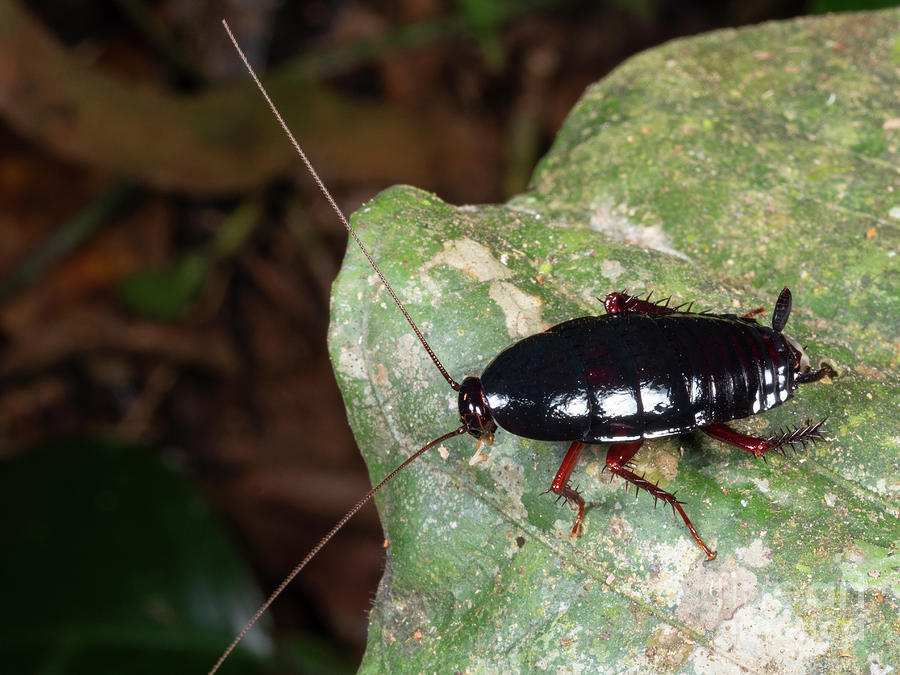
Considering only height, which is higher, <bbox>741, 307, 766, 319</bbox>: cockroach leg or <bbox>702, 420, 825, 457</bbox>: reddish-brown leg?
<bbox>741, 307, 766, 319</bbox>: cockroach leg

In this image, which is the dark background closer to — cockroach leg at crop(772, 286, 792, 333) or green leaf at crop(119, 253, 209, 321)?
green leaf at crop(119, 253, 209, 321)

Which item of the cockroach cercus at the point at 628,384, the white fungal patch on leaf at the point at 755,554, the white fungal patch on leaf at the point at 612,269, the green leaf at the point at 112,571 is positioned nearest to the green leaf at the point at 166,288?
the green leaf at the point at 112,571

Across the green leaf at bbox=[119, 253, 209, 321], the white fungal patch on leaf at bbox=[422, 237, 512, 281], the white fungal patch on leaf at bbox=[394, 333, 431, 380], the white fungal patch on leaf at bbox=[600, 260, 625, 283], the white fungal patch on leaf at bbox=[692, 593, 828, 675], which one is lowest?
the green leaf at bbox=[119, 253, 209, 321]

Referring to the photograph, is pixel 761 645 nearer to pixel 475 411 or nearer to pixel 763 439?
pixel 763 439

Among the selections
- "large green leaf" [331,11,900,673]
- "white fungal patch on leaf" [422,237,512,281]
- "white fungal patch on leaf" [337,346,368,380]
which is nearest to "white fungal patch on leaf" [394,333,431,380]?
"large green leaf" [331,11,900,673]

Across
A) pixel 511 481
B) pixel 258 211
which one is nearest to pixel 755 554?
pixel 511 481
